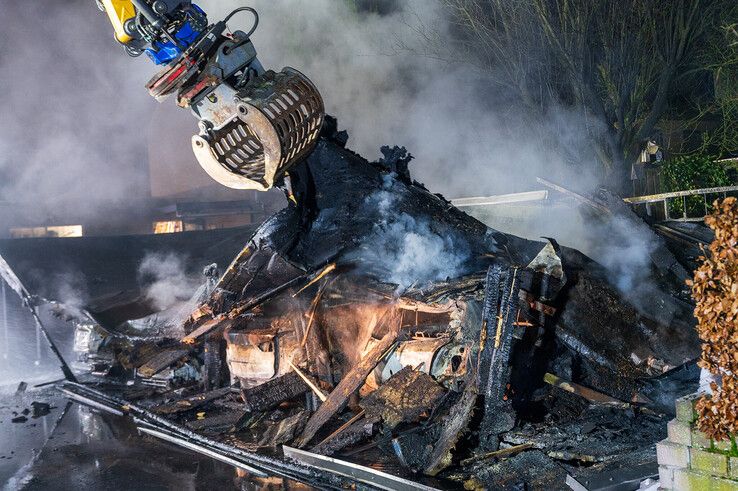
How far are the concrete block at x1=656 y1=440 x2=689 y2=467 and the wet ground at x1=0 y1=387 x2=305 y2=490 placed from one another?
4.02m

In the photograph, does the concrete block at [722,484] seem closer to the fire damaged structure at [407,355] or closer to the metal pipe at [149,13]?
the fire damaged structure at [407,355]

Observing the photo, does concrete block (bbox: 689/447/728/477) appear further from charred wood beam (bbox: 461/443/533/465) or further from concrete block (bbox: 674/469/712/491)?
charred wood beam (bbox: 461/443/533/465)

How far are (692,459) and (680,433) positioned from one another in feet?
0.56

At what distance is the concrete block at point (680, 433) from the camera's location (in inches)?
159

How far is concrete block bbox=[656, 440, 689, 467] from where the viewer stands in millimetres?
4062

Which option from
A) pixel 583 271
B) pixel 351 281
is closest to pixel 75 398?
pixel 351 281

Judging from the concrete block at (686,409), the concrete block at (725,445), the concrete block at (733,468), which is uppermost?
the concrete block at (686,409)

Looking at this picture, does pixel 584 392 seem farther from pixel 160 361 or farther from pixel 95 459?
pixel 160 361

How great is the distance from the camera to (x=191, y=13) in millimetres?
6668

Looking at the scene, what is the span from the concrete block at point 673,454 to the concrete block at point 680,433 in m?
0.03

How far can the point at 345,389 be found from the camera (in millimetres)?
8477

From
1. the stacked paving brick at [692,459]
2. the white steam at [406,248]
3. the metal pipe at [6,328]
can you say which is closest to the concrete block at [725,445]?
the stacked paving brick at [692,459]

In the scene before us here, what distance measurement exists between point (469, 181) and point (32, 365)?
12.3 m

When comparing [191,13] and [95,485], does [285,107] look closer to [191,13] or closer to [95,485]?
[191,13]
